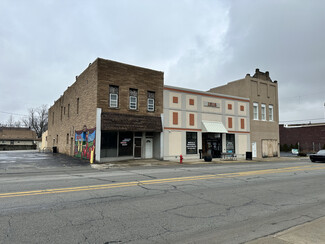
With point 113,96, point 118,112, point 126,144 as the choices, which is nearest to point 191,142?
point 126,144

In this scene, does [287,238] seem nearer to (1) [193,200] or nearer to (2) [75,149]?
(1) [193,200]

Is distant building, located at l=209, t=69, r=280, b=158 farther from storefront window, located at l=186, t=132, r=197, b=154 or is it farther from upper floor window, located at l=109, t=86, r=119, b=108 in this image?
upper floor window, located at l=109, t=86, r=119, b=108

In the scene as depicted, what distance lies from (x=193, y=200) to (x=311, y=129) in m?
55.3

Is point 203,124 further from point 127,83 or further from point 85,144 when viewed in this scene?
point 85,144

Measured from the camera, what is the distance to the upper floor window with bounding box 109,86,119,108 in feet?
69.8

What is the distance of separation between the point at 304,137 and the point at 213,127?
37.4 metres

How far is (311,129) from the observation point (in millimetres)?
52250

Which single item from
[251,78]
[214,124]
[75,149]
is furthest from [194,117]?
[75,149]

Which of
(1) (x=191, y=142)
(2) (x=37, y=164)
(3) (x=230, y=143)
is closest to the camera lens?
(2) (x=37, y=164)

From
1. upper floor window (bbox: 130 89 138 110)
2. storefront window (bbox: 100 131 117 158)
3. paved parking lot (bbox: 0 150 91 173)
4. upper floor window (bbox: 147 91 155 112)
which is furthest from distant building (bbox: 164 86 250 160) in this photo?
paved parking lot (bbox: 0 150 91 173)

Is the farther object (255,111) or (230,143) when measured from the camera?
(255,111)

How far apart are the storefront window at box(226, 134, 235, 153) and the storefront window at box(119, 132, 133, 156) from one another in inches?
489

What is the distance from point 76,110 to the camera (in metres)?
26.8

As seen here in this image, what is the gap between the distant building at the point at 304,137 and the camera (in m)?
50.4
